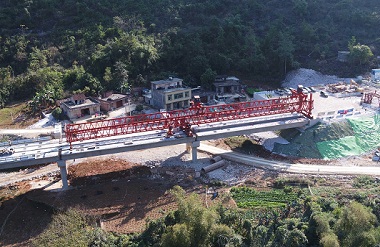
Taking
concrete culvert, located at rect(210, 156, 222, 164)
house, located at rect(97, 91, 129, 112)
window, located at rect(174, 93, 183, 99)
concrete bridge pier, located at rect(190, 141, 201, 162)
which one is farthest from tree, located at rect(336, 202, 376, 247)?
house, located at rect(97, 91, 129, 112)

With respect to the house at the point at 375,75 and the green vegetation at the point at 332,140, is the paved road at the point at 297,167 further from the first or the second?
the house at the point at 375,75

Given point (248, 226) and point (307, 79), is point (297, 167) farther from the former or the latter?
point (307, 79)

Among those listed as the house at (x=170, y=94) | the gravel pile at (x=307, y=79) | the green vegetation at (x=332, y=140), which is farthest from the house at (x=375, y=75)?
the house at (x=170, y=94)

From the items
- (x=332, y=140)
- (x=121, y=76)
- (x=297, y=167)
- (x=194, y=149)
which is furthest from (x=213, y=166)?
(x=121, y=76)

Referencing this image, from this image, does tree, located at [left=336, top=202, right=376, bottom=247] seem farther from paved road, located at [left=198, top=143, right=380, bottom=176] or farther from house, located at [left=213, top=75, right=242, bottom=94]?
house, located at [left=213, top=75, right=242, bottom=94]

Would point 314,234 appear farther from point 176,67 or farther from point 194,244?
point 176,67
